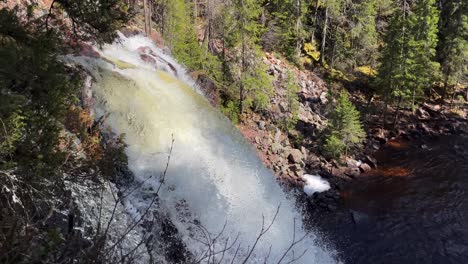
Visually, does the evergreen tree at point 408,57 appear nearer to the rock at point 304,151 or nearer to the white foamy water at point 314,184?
the rock at point 304,151

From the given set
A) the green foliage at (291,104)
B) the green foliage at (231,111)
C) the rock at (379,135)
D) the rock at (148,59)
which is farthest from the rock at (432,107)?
the rock at (148,59)

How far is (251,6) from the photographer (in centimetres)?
2400

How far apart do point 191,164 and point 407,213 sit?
11.6 meters

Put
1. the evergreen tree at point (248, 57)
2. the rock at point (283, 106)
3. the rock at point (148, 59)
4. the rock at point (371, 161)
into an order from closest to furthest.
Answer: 1. the rock at point (148, 59)
2. the evergreen tree at point (248, 57)
3. the rock at point (371, 161)
4. the rock at point (283, 106)

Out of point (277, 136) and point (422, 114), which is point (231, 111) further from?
point (422, 114)

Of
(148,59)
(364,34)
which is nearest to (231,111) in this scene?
(148,59)

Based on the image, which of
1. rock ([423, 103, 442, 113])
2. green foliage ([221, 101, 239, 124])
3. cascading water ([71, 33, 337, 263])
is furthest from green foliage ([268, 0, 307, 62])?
cascading water ([71, 33, 337, 263])

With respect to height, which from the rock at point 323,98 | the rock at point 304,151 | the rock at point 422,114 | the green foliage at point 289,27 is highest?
the green foliage at point 289,27

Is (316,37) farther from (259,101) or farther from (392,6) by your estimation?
(259,101)

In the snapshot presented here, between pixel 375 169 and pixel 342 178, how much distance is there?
273 cm

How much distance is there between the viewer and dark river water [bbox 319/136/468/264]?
16.8 m

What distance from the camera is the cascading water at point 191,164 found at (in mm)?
11992

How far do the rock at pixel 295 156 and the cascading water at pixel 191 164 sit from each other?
694cm

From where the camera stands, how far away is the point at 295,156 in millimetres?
24281
